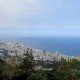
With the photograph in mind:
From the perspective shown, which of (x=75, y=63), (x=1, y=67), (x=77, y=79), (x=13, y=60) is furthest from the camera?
(x=75, y=63)

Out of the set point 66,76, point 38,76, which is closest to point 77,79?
point 66,76

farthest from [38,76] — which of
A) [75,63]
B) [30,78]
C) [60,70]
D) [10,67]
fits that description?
[75,63]

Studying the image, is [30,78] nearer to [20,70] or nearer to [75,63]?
[20,70]

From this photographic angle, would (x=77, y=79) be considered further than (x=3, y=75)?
No

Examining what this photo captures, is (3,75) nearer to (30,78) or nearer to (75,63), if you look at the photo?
(30,78)

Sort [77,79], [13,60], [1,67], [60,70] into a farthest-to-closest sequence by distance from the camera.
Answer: [13,60], [1,67], [60,70], [77,79]

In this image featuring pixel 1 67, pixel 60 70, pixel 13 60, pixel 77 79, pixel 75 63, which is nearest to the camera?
pixel 77 79

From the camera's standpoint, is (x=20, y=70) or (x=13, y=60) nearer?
(x=20, y=70)

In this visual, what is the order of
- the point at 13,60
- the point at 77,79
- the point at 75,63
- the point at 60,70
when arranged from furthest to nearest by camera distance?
the point at 75,63, the point at 13,60, the point at 60,70, the point at 77,79
